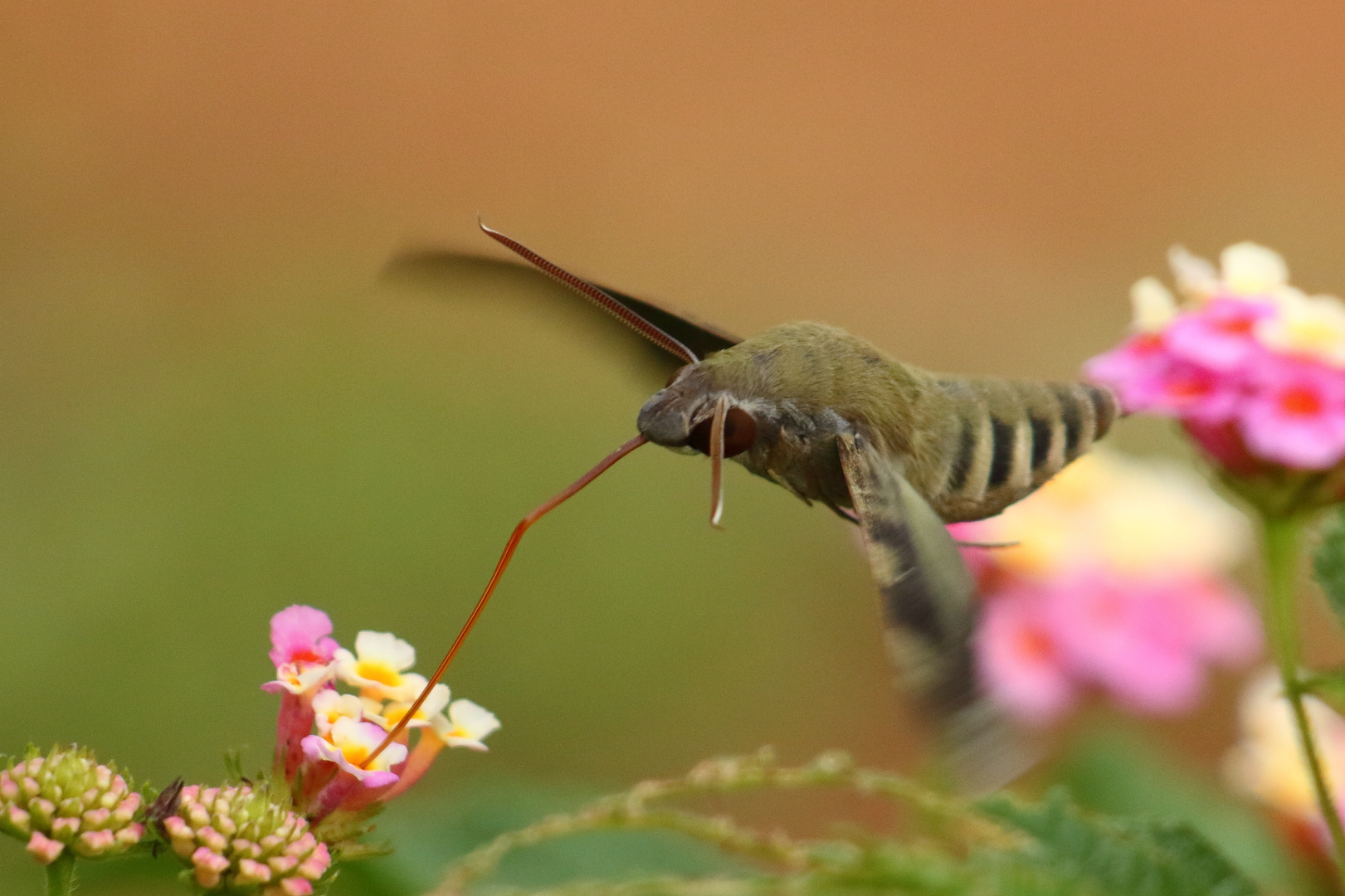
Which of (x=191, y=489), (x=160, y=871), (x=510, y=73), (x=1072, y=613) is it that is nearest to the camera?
(x=160, y=871)

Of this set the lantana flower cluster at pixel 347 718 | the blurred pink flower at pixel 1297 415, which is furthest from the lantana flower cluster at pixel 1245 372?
the lantana flower cluster at pixel 347 718

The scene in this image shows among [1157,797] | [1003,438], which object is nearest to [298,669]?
[1003,438]

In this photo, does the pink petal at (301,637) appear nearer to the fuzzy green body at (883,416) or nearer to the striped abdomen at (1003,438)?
the fuzzy green body at (883,416)

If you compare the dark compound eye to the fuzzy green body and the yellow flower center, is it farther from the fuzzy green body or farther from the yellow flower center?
the yellow flower center

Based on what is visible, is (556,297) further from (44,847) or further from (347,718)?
(44,847)

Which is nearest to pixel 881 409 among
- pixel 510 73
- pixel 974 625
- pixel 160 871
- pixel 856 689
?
pixel 974 625

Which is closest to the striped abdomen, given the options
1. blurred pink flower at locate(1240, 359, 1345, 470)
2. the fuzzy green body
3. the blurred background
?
the fuzzy green body

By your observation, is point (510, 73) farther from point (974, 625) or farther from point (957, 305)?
point (974, 625)
